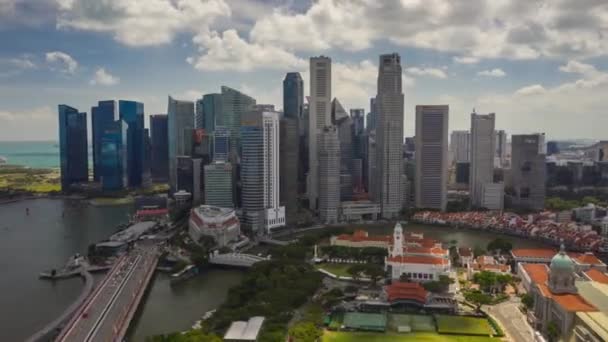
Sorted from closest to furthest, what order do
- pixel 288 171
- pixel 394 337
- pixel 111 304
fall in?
pixel 394 337 < pixel 111 304 < pixel 288 171

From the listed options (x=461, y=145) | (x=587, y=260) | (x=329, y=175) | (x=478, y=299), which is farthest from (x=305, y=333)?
(x=461, y=145)

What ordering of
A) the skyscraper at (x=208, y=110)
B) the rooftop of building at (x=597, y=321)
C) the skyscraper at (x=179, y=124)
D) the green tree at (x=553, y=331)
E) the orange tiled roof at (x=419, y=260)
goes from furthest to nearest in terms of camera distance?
the skyscraper at (x=179, y=124) < the skyscraper at (x=208, y=110) < the orange tiled roof at (x=419, y=260) < the green tree at (x=553, y=331) < the rooftop of building at (x=597, y=321)

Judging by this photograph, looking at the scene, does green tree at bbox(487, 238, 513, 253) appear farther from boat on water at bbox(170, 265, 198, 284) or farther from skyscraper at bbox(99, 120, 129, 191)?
skyscraper at bbox(99, 120, 129, 191)

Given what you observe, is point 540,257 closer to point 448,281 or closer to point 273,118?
point 448,281

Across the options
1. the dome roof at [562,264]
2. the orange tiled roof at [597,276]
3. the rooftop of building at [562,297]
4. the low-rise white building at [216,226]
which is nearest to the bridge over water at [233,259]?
the low-rise white building at [216,226]

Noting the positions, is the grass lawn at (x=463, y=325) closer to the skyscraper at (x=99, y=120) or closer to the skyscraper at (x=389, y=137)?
the skyscraper at (x=389, y=137)

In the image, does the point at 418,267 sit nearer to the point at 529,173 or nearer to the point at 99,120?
the point at 529,173
